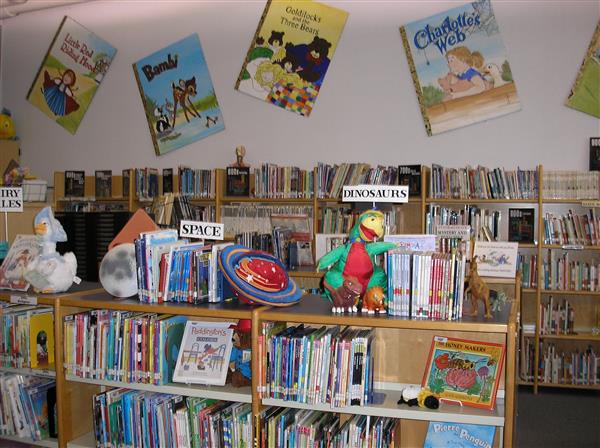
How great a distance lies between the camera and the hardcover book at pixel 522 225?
4766mm

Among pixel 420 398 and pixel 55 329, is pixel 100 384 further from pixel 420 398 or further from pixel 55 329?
pixel 420 398

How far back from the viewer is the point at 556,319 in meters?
4.73

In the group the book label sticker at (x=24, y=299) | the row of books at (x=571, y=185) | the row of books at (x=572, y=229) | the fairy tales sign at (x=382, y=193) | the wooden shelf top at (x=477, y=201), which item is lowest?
the book label sticker at (x=24, y=299)

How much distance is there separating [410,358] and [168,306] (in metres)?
0.98

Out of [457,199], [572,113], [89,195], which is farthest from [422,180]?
[89,195]

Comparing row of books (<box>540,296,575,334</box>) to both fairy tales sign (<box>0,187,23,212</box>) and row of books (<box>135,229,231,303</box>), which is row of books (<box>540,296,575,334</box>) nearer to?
row of books (<box>135,229,231,303</box>)

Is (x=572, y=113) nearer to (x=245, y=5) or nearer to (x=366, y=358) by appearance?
(x=245, y=5)

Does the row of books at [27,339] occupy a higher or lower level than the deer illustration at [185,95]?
lower

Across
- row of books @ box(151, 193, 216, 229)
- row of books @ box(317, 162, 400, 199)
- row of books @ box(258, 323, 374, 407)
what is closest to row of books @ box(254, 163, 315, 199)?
row of books @ box(317, 162, 400, 199)

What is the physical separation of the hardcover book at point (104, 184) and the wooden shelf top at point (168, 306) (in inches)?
152

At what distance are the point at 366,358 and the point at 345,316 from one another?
17 centimetres

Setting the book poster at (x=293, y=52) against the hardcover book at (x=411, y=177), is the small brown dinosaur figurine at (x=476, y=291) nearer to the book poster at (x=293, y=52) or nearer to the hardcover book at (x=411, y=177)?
the hardcover book at (x=411, y=177)

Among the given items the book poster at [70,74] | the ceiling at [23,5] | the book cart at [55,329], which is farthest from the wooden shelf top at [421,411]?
the ceiling at [23,5]

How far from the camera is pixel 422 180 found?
4867 millimetres
